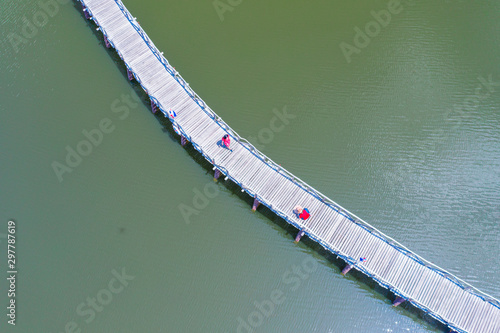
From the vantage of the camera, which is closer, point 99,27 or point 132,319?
point 132,319

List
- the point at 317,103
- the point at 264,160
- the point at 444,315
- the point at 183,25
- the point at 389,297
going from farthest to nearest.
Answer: the point at 183,25 < the point at 317,103 < the point at 264,160 < the point at 389,297 < the point at 444,315

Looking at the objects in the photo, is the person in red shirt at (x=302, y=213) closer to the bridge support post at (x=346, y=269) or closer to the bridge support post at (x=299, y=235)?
the bridge support post at (x=299, y=235)

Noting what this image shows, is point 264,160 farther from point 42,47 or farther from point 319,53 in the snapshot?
point 42,47

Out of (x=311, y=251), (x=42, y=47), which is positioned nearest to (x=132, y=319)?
(x=311, y=251)

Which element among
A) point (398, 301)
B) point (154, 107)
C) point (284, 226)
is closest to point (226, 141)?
point (154, 107)

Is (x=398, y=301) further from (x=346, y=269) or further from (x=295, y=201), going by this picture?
(x=295, y=201)

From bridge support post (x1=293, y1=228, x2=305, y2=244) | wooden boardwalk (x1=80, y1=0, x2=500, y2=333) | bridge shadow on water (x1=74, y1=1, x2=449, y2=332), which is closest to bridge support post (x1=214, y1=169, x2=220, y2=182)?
wooden boardwalk (x1=80, y1=0, x2=500, y2=333)

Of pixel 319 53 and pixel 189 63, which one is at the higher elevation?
pixel 189 63

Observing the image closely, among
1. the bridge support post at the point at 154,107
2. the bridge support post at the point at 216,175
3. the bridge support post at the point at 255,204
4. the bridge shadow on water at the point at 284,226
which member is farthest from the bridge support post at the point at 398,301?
the bridge support post at the point at 154,107
